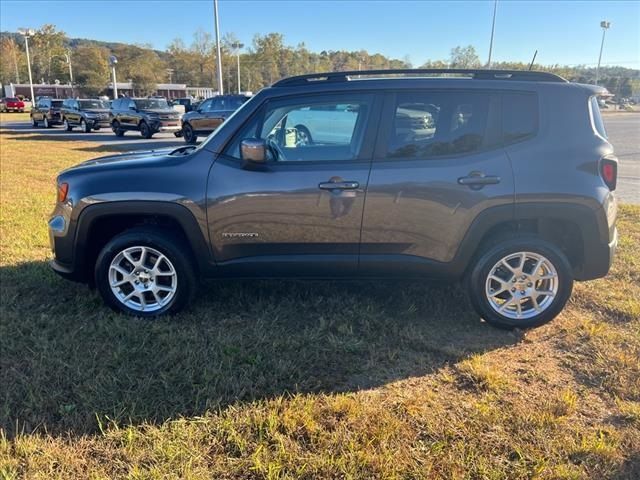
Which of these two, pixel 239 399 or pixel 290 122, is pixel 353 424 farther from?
pixel 290 122

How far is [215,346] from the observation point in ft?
11.6

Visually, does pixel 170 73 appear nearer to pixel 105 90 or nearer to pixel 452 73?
pixel 105 90

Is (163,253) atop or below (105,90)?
below

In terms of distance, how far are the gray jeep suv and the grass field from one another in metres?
0.39

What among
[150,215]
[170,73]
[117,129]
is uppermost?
[170,73]

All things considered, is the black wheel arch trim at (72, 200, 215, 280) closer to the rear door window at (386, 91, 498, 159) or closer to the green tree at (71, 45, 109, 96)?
the rear door window at (386, 91, 498, 159)

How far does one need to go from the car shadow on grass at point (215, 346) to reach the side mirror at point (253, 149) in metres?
1.21

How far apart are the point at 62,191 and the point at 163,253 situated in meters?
0.91

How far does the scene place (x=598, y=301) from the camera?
4363 mm

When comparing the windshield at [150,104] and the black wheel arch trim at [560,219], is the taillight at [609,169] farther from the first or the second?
the windshield at [150,104]

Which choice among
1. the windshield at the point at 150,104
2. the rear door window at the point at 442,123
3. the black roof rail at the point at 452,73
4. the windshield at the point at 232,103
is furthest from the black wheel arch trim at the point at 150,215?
the windshield at the point at 150,104

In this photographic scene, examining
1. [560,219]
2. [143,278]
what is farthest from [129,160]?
[560,219]

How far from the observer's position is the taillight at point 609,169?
3.61m

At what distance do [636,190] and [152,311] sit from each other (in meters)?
9.13
